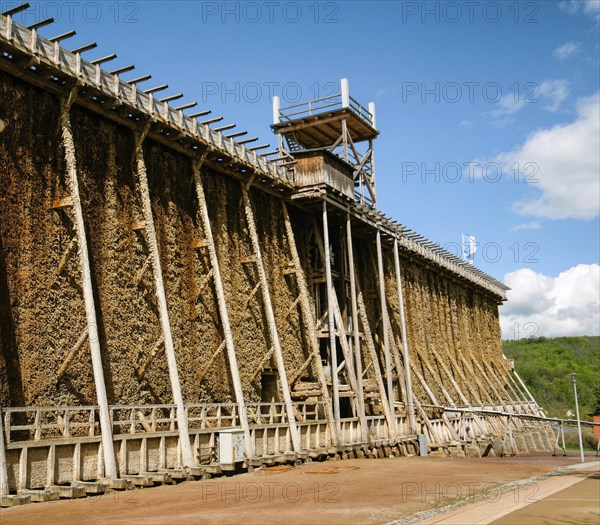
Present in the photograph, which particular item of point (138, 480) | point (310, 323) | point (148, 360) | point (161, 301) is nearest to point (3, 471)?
point (138, 480)

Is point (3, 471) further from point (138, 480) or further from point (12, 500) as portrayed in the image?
point (138, 480)

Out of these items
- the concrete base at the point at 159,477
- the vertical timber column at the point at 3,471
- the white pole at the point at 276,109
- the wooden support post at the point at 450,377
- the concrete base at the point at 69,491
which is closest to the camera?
the vertical timber column at the point at 3,471

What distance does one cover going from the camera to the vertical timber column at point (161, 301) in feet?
49.8

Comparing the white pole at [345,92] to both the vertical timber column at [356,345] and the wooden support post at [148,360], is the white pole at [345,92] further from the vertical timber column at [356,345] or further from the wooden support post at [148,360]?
the wooden support post at [148,360]

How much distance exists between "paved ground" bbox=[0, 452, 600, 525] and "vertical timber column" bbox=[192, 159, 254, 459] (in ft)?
4.24

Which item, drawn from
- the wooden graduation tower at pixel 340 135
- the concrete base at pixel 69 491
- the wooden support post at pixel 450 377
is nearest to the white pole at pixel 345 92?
the wooden graduation tower at pixel 340 135

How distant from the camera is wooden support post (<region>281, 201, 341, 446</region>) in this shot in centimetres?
2152

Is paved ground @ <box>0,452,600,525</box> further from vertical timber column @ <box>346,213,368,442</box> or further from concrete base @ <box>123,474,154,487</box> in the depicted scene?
vertical timber column @ <box>346,213,368,442</box>

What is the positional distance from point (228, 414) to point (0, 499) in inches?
352

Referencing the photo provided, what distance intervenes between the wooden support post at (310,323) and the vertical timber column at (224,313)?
383 centimetres

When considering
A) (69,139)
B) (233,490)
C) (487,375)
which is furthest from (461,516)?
(487,375)

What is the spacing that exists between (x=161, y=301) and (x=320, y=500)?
6762 mm

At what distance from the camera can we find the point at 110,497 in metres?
11.8

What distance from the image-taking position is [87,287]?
14.0 m
